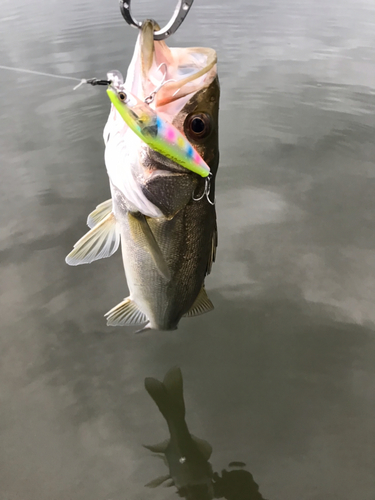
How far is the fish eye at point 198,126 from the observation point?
1542mm

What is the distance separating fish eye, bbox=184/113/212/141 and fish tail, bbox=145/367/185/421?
6.28 feet

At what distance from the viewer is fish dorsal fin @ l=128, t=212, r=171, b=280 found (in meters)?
1.76

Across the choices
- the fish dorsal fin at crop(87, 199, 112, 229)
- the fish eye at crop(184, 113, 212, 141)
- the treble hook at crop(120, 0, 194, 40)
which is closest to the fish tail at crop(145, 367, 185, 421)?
the fish dorsal fin at crop(87, 199, 112, 229)

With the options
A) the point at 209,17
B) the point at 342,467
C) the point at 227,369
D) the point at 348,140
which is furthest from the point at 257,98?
the point at 209,17

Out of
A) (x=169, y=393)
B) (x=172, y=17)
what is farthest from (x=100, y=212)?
(x=169, y=393)

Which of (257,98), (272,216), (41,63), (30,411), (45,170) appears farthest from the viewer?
(41,63)

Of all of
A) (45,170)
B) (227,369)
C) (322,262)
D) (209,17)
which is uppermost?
(209,17)

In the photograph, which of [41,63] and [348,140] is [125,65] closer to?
[41,63]

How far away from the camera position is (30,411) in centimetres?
263

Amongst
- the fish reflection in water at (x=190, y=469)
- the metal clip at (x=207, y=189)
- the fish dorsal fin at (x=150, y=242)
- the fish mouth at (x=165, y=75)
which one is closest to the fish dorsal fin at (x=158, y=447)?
the fish reflection in water at (x=190, y=469)

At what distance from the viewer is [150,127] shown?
1.31 m

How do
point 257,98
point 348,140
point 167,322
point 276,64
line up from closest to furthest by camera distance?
1. point 167,322
2. point 348,140
3. point 257,98
4. point 276,64

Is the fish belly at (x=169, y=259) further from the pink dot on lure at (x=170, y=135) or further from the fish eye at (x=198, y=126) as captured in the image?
the pink dot on lure at (x=170, y=135)

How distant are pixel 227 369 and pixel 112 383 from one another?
86cm
